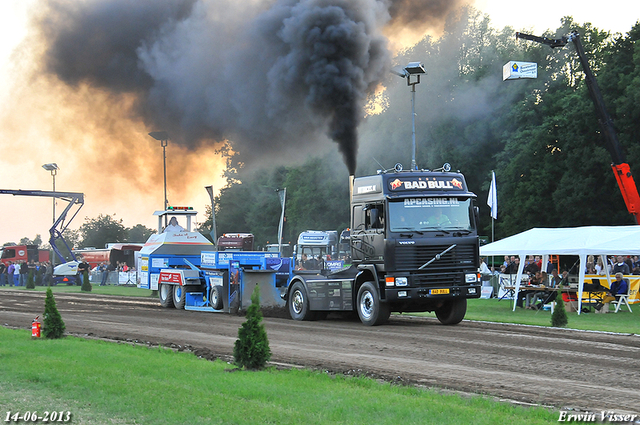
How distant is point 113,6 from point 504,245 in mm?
15395

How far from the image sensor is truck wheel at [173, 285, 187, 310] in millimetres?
23914

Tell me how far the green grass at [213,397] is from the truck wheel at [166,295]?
14064 millimetres

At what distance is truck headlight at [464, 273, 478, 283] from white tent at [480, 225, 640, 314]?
17.4 ft

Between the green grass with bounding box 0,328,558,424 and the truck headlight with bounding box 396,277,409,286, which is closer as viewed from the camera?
the green grass with bounding box 0,328,558,424

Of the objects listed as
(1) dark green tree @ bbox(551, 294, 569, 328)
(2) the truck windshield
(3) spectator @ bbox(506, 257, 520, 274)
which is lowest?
(1) dark green tree @ bbox(551, 294, 569, 328)

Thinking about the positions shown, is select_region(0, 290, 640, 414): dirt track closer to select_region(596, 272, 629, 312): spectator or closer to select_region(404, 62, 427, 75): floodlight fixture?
select_region(596, 272, 629, 312): spectator

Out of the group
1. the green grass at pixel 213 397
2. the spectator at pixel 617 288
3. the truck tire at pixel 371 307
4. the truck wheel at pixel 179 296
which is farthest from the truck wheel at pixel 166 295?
the spectator at pixel 617 288

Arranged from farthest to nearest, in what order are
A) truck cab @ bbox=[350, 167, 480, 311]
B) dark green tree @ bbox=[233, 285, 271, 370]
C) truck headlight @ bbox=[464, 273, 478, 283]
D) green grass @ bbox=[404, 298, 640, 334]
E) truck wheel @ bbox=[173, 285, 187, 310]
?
truck wheel @ bbox=[173, 285, 187, 310]
green grass @ bbox=[404, 298, 640, 334]
truck headlight @ bbox=[464, 273, 478, 283]
truck cab @ bbox=[350, 167, 480, 311]
dark green tree @ bbox=[233, 285, 271, 370]

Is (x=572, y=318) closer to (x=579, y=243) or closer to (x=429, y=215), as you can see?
(x=579, y=243)

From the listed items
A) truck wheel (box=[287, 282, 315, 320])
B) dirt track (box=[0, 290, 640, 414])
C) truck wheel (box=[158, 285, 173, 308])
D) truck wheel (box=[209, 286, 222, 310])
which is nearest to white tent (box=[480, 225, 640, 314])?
dirt track (box=[0, 290, 640, 414])

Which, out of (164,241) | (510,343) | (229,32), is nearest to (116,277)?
(164,241)

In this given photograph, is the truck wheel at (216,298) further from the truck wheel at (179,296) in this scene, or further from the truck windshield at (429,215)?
the truck windshield at (429,215)

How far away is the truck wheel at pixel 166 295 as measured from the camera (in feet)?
81.2

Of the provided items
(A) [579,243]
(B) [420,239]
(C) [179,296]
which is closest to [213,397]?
(B) [420,239]
